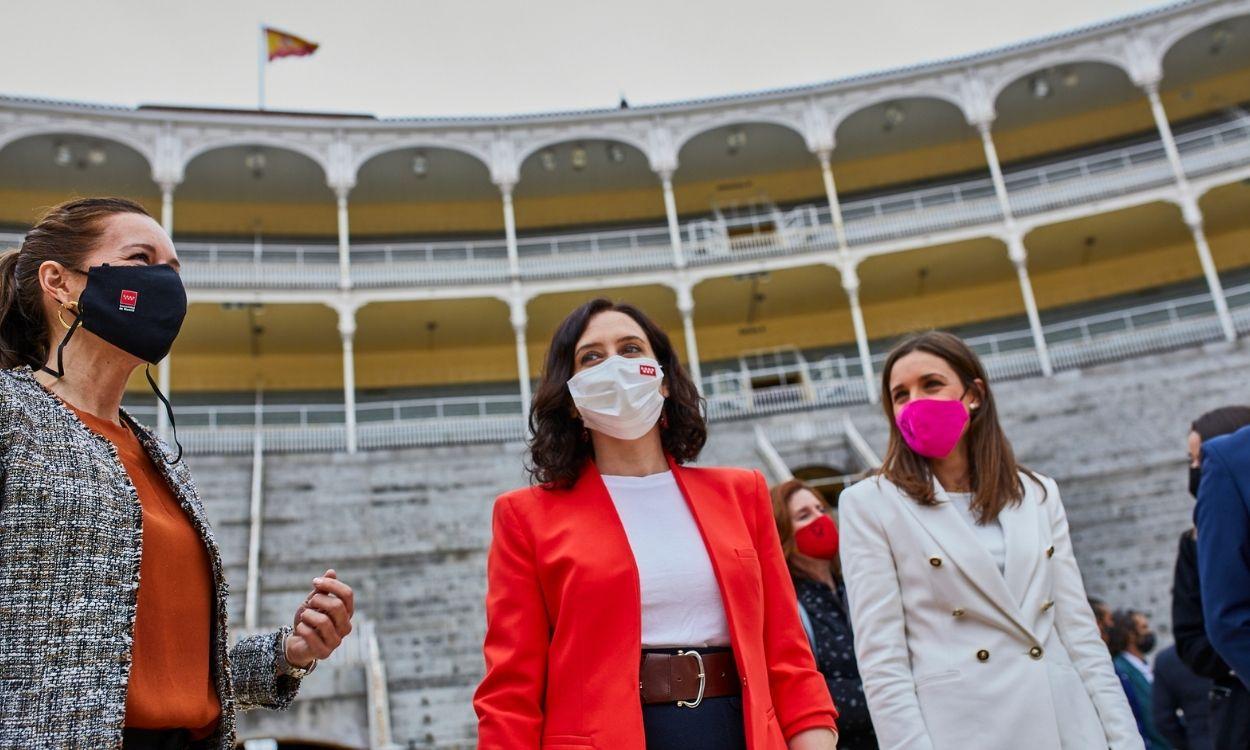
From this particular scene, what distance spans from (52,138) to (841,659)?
2466 cm

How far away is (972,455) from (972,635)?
81cm

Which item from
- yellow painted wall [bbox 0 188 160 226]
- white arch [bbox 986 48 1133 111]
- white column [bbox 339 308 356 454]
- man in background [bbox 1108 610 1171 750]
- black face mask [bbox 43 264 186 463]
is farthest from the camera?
yellow painted wall [bbox 0 188 160 226]

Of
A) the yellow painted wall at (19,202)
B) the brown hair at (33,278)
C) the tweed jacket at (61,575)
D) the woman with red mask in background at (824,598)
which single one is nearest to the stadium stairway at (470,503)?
the woman with red mask in background at (824,598)

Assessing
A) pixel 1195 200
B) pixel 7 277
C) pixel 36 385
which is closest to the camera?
pixel 36 385

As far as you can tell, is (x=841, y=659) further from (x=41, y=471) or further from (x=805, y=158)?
(x=805, y=158)

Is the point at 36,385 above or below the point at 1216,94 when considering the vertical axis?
below

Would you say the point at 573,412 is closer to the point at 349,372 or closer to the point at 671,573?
the point at 671,573

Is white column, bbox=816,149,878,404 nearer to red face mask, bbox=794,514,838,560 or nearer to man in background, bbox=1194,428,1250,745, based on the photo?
red face mask, bbox=794,514,838,560

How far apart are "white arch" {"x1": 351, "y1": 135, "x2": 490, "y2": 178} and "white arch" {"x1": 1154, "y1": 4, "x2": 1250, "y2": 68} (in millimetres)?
16965

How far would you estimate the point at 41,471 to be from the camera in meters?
2.06

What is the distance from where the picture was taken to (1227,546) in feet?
10.2

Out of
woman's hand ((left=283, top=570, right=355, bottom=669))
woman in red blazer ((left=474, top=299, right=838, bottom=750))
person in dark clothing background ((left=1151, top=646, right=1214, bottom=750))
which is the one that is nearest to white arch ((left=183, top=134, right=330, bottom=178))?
person in dark clothing background ((left=1151, top=646, right=1214, bottom=750))

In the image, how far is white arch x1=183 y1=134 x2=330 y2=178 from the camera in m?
24.2

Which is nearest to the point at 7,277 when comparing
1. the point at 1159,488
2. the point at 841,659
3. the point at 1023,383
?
the point at 841,659
